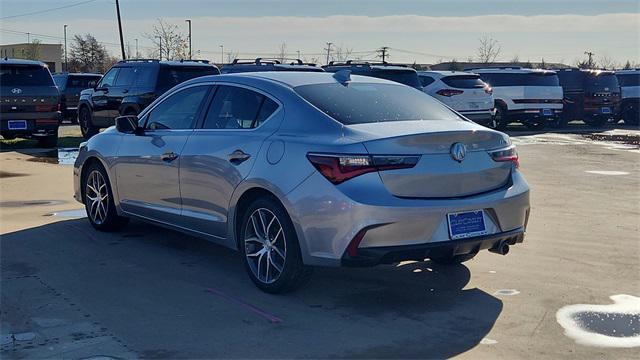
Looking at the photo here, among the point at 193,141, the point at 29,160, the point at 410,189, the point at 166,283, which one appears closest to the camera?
the point at 410,189

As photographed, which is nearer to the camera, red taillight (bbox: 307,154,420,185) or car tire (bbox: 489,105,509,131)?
red taillight (bbox: 307,154,420,185)

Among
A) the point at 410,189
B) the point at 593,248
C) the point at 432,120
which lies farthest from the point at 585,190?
the point at 410,189

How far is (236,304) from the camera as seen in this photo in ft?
17.1

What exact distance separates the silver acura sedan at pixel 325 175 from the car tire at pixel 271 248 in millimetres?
11

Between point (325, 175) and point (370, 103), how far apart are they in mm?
1046

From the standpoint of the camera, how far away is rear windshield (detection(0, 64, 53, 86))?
15.2 meters

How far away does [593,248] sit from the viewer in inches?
276

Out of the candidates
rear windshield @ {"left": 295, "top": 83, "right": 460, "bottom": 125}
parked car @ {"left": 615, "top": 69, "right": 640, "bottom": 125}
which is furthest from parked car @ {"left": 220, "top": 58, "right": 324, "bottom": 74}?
parked car @ {"left": 615, "top": 69, "right": 640, "bottom": 125}

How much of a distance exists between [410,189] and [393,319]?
888mm

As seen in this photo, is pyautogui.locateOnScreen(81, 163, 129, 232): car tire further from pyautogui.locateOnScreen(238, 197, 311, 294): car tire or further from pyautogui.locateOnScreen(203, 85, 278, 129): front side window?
pyautogui.locateOnScreen(238, 197, 311, 294): car tire

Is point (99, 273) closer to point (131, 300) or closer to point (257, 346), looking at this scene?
point (131, 300)

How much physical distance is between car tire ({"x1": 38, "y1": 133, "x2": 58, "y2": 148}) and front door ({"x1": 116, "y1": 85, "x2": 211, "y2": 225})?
32.0 ft

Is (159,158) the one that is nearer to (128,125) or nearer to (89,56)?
(128,125)

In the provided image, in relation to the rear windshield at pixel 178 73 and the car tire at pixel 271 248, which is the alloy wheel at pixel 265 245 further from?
the rear windshield at pixel 178 73
